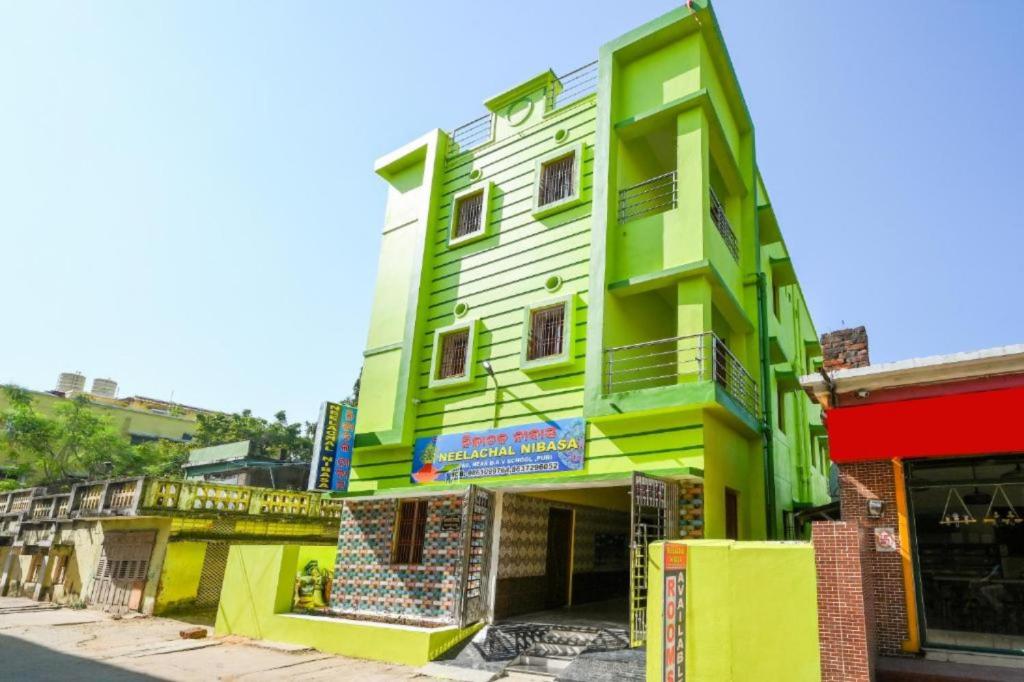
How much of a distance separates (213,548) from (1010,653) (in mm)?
19061

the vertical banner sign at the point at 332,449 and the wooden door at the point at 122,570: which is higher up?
the vertical banner sign at the point at 332,449

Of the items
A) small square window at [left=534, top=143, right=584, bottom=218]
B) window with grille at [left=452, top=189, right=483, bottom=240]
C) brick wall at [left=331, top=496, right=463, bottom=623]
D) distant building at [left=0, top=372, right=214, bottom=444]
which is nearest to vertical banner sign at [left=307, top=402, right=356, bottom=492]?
brick wall at [left=331, top=496, right=463, bottom=623]

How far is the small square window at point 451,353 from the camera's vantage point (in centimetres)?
1434

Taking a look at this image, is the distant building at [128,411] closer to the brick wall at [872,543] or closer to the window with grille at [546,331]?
the window with grille at [546,331]

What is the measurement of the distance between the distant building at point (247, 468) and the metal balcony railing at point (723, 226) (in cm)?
2153

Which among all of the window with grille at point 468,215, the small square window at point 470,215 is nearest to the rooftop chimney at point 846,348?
the small square window at point 470,215

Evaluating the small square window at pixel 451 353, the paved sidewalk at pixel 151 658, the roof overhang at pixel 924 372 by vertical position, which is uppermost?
the small square window at pixel 451 353

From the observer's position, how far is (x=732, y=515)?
1236 centimetres

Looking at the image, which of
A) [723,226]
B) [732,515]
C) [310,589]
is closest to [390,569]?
[310,589]

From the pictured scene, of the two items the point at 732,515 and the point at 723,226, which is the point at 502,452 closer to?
the point at 732,515

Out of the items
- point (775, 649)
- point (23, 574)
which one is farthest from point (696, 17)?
point (23, 574)

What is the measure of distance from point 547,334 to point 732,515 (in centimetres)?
522

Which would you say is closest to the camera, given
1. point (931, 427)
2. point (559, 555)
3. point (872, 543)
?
point (931, 427)

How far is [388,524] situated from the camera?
14141 mm
